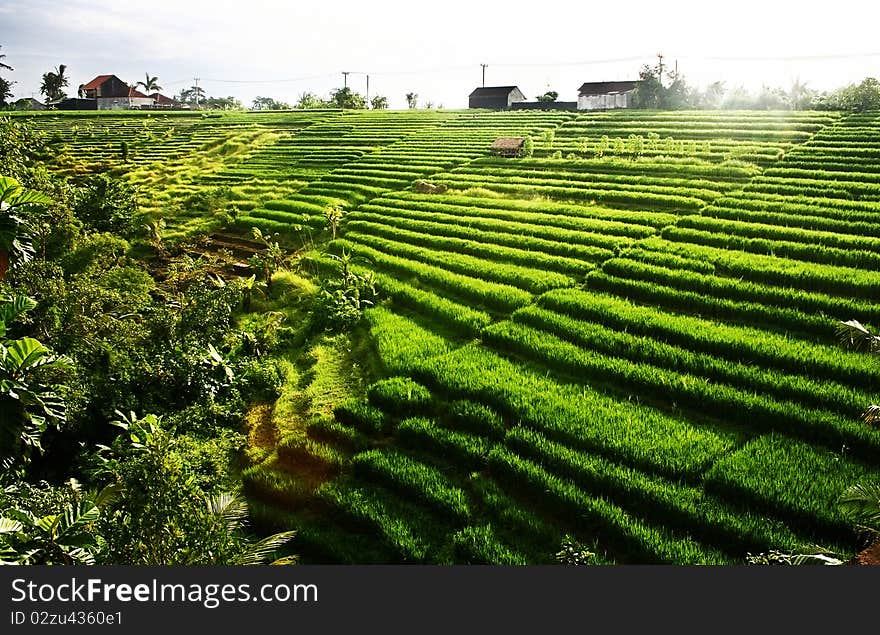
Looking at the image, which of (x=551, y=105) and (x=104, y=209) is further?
(x=551, y=105)

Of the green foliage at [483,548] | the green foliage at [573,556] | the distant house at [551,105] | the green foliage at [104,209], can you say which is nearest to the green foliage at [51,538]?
the green foliage at [483,548]

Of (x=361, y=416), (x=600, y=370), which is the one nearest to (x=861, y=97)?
(x=600, y=370)

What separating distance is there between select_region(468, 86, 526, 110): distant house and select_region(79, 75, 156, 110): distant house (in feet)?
98.2

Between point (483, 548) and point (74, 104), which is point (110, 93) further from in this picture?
point (483, 548)

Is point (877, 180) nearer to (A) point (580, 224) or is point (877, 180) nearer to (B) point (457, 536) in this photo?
(A) point (580, 224)

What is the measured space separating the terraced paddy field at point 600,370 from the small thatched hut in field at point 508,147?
4.94 metres

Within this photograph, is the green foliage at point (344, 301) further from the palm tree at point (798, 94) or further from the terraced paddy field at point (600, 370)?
the palm tree at point (798, 94)

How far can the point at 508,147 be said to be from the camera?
31.1m

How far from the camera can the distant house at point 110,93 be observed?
40.4m

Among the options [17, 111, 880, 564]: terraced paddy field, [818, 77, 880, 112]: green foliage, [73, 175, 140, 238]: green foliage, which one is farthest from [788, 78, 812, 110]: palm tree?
[73, 175, 140, 238]: green foliage

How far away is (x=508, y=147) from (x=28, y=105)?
87.9ft

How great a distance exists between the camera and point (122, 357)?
39.3 ft

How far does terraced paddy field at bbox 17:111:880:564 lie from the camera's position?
874cm

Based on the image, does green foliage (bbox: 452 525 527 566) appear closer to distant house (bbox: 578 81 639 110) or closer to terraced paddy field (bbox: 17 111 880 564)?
terraced paddy field (bbox: 17 111 880 564)
